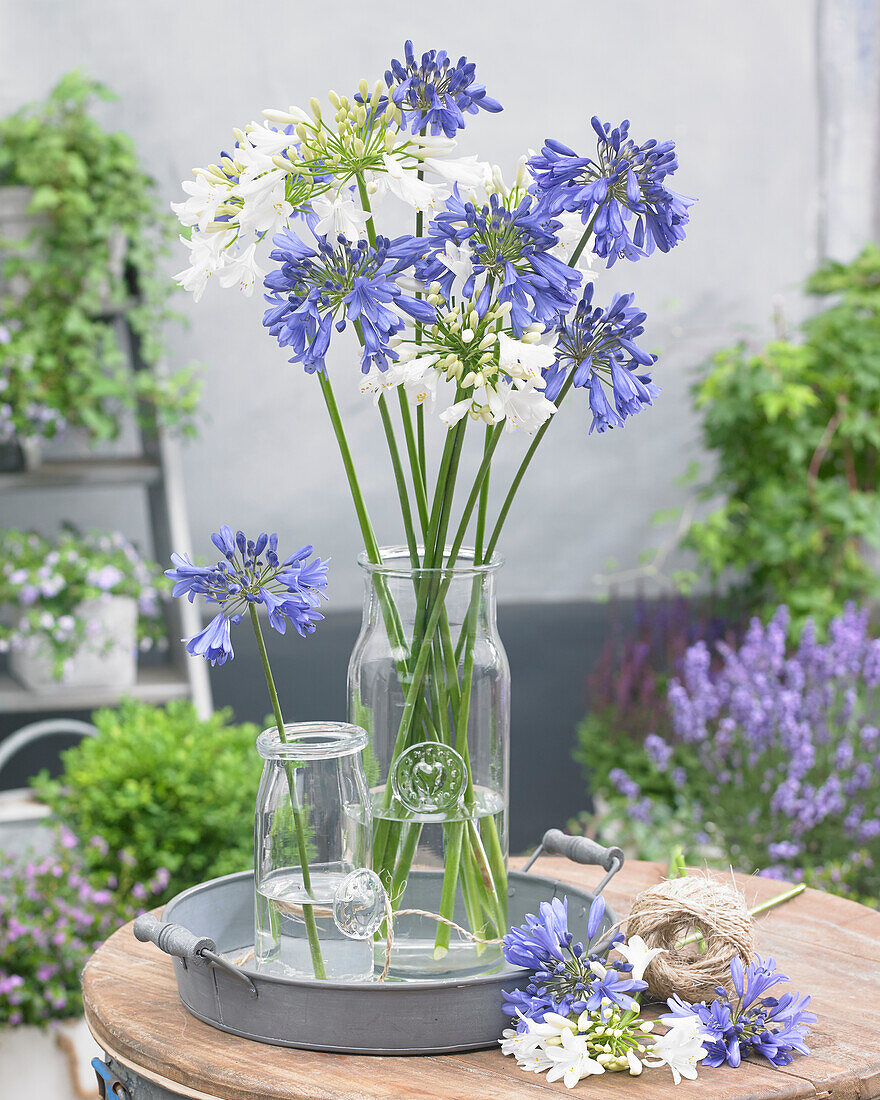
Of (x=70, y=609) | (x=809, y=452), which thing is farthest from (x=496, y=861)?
(x=809, y=452)

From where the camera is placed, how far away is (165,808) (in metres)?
2.04

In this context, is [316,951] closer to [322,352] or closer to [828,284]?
[322,352]

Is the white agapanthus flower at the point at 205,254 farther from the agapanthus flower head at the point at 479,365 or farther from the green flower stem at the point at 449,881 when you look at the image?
the green flower stem at the point at 449,881

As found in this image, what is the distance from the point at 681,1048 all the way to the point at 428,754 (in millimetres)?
264

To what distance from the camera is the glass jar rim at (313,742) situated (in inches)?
32.4

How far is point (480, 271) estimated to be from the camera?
772 millimetres

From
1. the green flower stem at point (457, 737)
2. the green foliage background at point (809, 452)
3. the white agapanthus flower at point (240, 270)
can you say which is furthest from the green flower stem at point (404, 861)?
the green foliage background at point (809, 452)

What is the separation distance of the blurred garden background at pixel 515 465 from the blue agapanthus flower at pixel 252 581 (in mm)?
1322

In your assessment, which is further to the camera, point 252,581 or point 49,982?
point 49,982

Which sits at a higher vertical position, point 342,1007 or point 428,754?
point 428,754

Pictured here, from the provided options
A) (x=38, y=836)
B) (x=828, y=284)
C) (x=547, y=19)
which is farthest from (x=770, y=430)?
(x=38, y=836)

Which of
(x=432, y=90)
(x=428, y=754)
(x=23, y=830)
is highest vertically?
(x=432, y=90)

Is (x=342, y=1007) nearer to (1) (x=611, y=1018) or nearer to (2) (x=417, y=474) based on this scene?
(1) (x=611, y=1018)

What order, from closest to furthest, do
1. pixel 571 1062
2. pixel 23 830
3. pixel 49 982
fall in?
pixel 571 1062, pixel 49 982, pixel 23 830
